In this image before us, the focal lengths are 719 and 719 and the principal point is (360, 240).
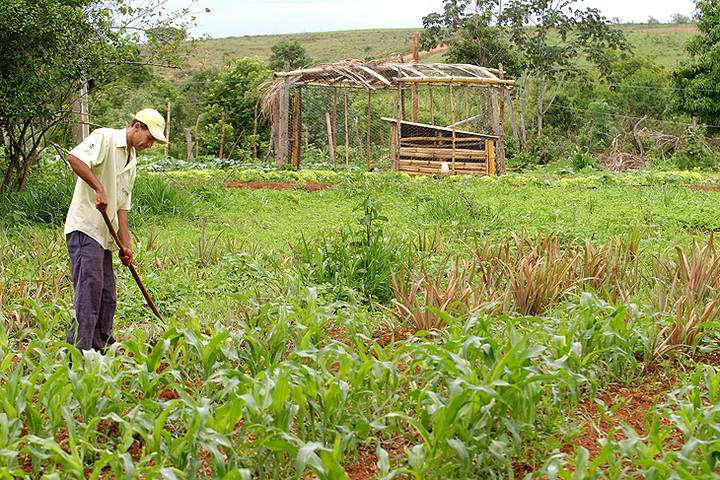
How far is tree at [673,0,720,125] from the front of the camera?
842 inches

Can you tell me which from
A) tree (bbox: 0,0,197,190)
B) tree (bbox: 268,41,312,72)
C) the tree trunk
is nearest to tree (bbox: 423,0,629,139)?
the tree trunk

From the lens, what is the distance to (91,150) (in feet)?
13.2

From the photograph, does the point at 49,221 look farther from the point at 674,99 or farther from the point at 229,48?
the point at 229,48

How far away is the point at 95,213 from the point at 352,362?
195cm

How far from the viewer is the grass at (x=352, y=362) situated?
2.43m

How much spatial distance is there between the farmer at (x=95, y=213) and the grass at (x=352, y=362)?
20cm

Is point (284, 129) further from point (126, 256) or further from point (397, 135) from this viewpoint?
point (126, 256)

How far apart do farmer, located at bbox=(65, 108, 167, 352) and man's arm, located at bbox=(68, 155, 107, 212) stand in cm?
2

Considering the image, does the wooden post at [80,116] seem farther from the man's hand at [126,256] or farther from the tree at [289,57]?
the tree at [289,57]

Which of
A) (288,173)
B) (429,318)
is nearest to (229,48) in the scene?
(288,173)

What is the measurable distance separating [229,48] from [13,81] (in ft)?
193

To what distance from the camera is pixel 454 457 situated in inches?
104

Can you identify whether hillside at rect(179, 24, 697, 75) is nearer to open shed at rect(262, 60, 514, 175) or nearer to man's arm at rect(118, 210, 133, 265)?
open shed at rect(262, 60, 514, 175)

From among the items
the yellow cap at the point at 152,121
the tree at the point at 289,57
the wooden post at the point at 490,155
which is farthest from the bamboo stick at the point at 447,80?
the tree at the point at 289,57
